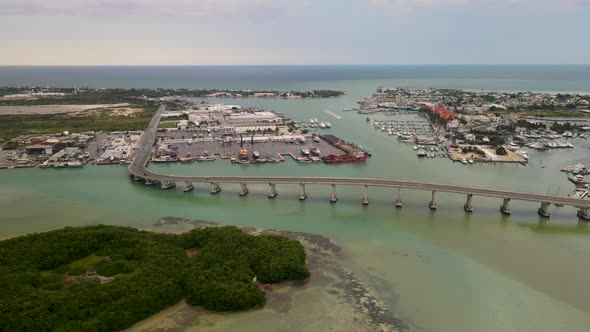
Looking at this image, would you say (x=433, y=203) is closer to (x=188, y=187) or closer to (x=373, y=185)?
(x=373, y=185)

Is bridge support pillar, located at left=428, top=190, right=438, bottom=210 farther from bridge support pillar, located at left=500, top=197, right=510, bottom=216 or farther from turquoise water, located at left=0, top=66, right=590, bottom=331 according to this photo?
bridge support pillar, located at left=500, top=197, right=510, bottom=216

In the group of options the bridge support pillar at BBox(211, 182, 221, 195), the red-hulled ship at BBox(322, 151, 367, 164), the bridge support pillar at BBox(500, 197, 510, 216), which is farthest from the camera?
the red-hulled ship at BBox(322, 151, 367, 164)

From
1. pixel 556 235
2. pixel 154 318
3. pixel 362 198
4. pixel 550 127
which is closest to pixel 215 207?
pixel 362 198

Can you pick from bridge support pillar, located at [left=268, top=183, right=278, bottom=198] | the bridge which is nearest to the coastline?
the bridge

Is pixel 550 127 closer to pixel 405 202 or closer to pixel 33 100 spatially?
pixel 405 202

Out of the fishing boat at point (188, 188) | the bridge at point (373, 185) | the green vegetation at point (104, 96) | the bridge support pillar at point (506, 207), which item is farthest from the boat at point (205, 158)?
the green vegetation at point (104, 96)
